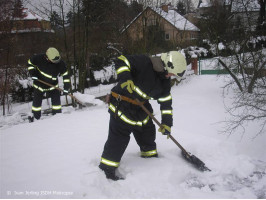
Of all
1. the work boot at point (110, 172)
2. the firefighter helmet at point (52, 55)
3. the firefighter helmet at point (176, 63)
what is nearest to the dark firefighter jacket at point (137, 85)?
the firefighter helmet at point (176, 63)

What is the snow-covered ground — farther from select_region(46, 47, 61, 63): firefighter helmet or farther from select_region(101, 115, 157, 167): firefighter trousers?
select_region(46, 47, 61, 63): firefighter helmet

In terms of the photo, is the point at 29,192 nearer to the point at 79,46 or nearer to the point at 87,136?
the point at 87,136

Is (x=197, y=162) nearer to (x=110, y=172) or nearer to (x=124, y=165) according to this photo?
(x=124, y=165)

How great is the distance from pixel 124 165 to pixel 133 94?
39.4 inches

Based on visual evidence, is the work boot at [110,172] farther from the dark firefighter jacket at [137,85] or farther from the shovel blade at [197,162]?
the shovel blade at [197,162]

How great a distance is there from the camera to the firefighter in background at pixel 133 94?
8.80 ft

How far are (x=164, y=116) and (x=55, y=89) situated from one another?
3.42 m

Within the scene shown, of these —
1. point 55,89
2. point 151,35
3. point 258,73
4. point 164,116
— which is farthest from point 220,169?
point 151,35

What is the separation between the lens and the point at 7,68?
838 cm

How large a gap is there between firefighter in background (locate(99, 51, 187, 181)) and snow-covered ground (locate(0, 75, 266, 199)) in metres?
0.33

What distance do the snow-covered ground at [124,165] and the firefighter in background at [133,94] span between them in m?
0.33

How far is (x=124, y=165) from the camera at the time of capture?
3.00 metres

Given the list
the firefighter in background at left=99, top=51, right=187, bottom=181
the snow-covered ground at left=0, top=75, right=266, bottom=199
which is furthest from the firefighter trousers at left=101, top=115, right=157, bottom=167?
the snow-covered ground at left=0, top=75, right=266, bottom=199

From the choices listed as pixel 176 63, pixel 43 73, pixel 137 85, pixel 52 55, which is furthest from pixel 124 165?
pixel 43 73
